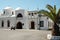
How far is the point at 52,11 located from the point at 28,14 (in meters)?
28.7

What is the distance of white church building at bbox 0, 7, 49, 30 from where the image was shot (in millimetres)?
45531

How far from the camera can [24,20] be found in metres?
47.8

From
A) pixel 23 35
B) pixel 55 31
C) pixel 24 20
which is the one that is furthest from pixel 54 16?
pixel 24 20

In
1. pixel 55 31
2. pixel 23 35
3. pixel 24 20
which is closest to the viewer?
pixel 55 31

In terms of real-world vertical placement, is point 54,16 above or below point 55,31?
above

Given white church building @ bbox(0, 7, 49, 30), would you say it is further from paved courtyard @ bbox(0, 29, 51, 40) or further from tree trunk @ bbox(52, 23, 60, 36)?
tree trunk @ bbox(52, 23, 60, 36)

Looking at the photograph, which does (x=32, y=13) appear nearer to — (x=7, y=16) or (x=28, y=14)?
(x=28, y=14)

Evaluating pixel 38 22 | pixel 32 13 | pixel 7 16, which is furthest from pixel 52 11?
pixel 7 16

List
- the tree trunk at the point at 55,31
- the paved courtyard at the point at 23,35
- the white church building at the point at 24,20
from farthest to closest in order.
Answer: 1. the white church building at the point at 24,20
2. the paved courtyard at the point at 23,35
3. the tree trunk at the point at 55,31

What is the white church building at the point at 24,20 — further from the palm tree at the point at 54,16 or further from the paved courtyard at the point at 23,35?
the palm tree at the point at 54,16

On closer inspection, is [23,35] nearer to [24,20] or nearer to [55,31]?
[55,31]

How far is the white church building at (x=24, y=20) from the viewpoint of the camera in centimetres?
4553

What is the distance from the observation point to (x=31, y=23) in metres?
47.3

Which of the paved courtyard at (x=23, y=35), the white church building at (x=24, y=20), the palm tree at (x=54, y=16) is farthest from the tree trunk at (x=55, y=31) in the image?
the white church building at (x=24, y=20)
